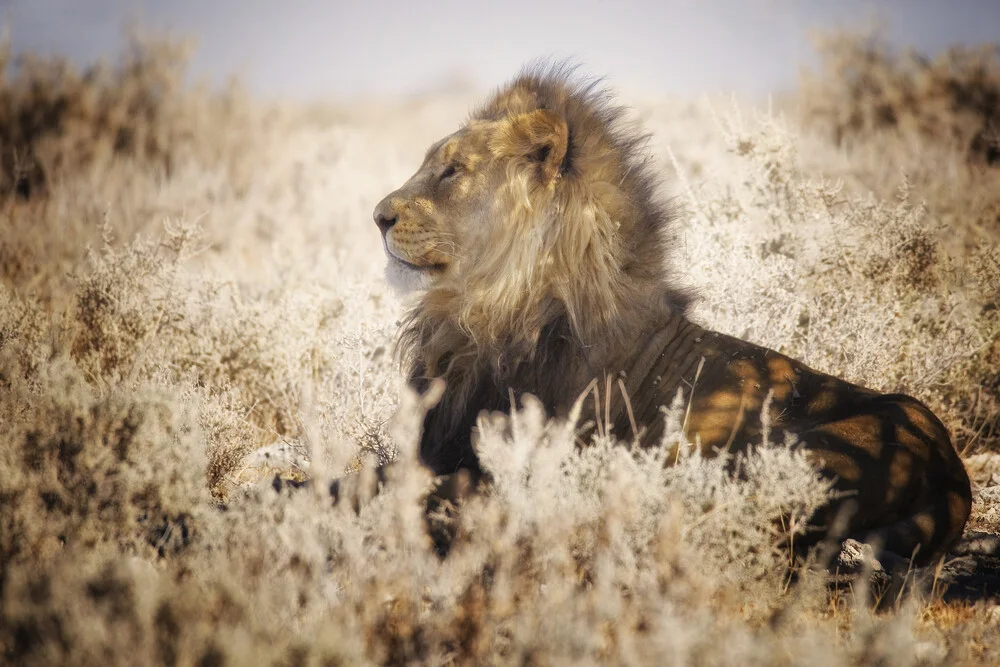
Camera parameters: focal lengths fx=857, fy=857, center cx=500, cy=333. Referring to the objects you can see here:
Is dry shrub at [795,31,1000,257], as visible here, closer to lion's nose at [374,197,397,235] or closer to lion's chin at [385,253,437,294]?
lion's chin at [385,253,437,294]

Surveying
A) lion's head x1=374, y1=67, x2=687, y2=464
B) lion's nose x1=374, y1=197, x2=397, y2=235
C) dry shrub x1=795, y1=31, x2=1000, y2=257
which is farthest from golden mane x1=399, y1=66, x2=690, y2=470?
dry shrub x1=795, y1=31, x2=1000, y2=257

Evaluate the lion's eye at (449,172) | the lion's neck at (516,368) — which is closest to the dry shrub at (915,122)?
the lion's neck at (516,368)

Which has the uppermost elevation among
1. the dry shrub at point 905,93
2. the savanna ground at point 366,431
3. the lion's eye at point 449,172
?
the dry shrub at point 905,93

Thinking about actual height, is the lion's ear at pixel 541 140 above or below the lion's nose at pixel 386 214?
above

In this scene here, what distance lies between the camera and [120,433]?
9.91 feet

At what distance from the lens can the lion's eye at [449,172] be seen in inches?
156

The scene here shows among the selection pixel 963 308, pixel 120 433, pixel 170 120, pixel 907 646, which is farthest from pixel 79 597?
pixel 170 120

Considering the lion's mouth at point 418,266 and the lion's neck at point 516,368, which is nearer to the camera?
the lion's neck at point 516,368

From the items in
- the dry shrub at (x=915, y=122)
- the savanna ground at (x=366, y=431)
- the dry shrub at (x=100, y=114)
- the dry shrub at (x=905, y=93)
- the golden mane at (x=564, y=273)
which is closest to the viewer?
the savanna ground at (x=366, y=431)

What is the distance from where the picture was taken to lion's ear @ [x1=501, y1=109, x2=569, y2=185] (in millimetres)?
3705

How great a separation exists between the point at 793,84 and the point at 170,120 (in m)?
10.9

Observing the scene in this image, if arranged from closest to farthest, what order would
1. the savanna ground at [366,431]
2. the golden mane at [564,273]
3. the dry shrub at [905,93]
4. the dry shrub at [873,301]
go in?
the savanna ground at [366,431]
the golden mane at [564,273]
the dry shrub at [873,301]
the dry shrub at [905,93]

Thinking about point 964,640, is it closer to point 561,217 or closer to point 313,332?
point 561,217

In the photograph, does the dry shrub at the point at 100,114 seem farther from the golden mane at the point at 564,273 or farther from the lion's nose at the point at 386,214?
the golden mane at the point at 564,273
